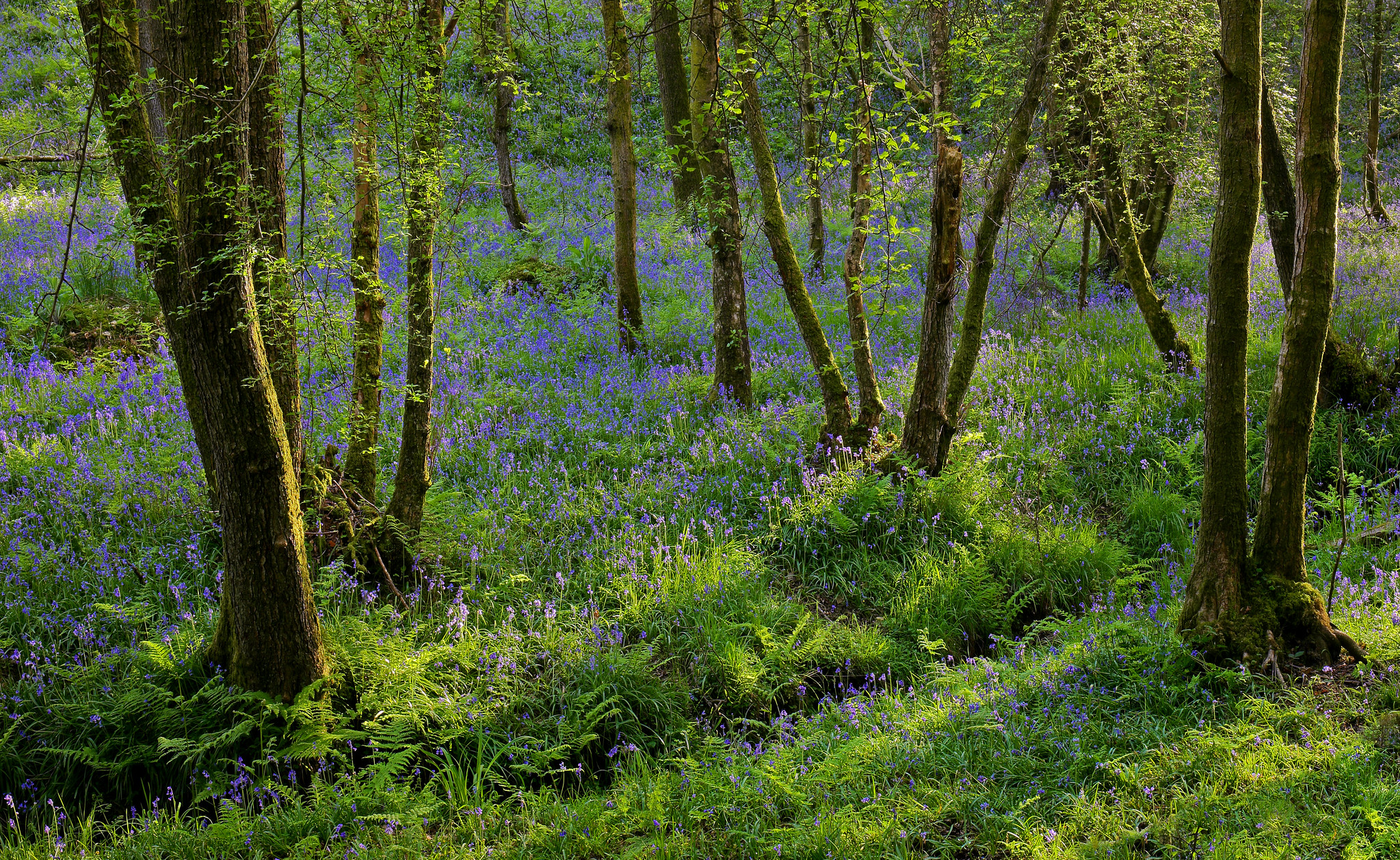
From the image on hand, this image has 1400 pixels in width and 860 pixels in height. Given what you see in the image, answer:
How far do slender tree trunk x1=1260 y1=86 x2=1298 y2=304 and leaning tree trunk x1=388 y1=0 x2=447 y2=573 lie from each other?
7.20 meters

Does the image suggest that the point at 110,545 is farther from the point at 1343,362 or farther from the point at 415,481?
the point at 1343,362

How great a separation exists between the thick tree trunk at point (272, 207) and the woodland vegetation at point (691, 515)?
0.14 ft

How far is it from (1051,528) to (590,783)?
13.7 ft

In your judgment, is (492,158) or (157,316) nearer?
(157,316)

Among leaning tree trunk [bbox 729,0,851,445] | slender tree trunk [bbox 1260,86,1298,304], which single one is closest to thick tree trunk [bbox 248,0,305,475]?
leaning tree trunk [bbox 729,0,851,445]

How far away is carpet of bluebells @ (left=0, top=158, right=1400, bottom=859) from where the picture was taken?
375 centimetres

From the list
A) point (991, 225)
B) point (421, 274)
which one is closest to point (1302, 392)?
point (991, 225)

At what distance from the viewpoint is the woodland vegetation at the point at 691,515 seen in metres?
3.85

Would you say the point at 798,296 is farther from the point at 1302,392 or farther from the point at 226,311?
the point at 226,311

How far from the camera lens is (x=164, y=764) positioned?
4422 mm

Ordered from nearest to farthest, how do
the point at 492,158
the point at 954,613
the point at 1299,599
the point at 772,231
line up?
1. the point at 1299,599
2. the point at 954,613
3. the point at 772,231
4. the point at 492,158

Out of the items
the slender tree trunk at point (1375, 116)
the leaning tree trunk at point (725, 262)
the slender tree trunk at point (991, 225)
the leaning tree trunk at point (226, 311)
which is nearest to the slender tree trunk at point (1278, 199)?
the slender tree trunk at point (991, 225)

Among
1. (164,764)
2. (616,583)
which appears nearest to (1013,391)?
(616,583)

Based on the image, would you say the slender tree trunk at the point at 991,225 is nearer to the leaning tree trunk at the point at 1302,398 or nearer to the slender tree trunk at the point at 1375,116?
the leaning tree trunk at the point at 1302,398
